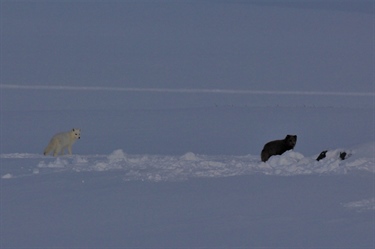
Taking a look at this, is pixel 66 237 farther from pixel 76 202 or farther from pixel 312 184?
pixel 312 184

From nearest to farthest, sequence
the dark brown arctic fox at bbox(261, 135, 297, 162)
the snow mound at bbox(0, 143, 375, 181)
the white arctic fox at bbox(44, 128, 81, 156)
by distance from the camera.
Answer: the snow mound at bbox(0, 143, 375, 181) → the dark brown arctic fox at bbox(261, 135, 297, 162) → the white arctic fox at bbox(44, 128, 81, 156)

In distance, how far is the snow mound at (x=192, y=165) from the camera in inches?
468

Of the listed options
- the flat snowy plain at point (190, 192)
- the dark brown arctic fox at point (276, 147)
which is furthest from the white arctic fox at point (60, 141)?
the dark brown arctic fox at point (276, 147)

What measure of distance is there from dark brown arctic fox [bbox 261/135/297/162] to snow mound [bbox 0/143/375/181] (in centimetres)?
24

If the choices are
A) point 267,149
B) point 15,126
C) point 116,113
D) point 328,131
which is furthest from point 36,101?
point 267,149

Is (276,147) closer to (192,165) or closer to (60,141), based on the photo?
(192,165)

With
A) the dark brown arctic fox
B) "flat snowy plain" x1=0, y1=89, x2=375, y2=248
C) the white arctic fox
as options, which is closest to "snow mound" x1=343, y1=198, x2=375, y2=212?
"flat snowy plain" x1=0, y1=89, x2=375, y2=248

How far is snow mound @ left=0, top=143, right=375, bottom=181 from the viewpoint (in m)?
11.9

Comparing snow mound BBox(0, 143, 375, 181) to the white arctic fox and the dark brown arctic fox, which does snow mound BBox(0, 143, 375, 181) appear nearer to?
the dark brown arctic fox

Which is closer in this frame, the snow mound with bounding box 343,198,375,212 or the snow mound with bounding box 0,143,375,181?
the snow mound with bounding box 343,198,375,212

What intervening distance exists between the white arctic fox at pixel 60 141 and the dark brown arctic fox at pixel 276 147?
429cm

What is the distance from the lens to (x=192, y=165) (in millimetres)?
12852

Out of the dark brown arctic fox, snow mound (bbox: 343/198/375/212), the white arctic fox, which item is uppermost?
the white arctic fox

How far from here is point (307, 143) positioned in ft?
60.2
